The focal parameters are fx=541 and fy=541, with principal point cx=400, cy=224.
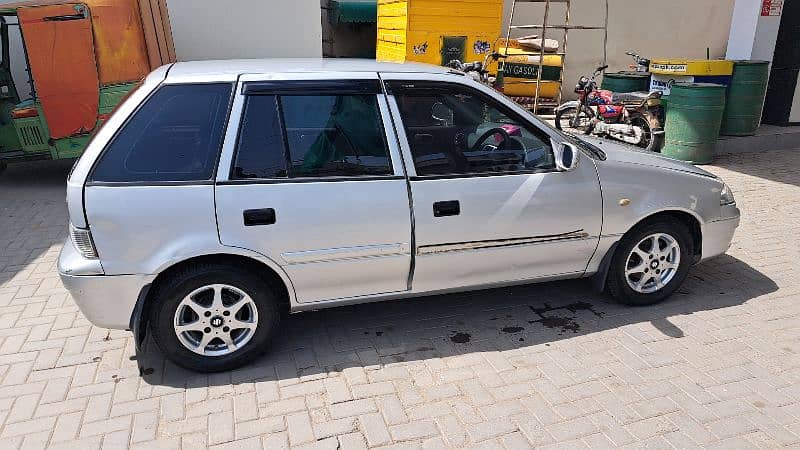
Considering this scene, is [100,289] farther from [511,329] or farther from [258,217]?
[511,329]

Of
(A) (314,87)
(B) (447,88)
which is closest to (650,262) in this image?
(B) (447,88)

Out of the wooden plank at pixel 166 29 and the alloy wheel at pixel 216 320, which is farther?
the wooden plank at pixel 166 29

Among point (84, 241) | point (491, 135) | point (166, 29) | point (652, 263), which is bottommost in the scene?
point (652, 263)

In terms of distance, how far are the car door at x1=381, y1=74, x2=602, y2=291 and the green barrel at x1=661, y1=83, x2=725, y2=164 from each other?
4.79 m

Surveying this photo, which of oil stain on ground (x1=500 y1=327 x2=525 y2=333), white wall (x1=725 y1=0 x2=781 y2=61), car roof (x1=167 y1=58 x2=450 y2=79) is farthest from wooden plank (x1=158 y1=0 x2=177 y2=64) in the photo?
white wall (x1=725 y1=0 x2=781 y2=61)

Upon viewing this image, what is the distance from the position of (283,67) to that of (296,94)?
0.89 ft

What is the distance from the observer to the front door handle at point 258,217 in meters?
2.89

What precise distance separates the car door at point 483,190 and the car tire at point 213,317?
936mm

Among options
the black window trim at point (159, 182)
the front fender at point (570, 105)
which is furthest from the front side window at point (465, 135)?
the front fender at point (570, 105)

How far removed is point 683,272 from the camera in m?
3.85

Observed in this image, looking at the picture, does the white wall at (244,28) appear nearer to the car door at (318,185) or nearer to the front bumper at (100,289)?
the car door at (318,185)

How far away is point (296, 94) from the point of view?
3.05 m

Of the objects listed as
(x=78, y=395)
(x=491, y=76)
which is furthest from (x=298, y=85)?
(x=491, y=76)

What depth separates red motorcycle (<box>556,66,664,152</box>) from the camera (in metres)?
7.94
